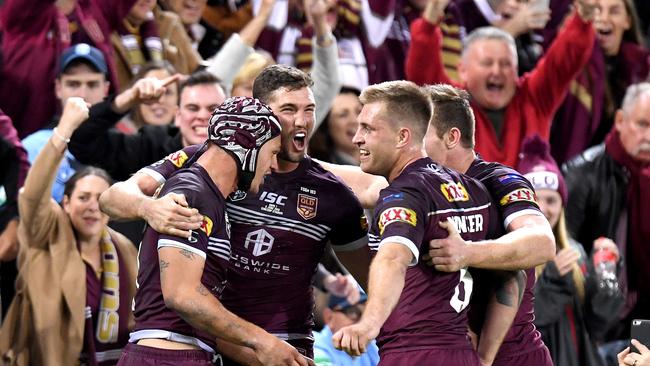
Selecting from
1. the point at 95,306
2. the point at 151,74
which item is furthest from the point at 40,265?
the point at 151,74

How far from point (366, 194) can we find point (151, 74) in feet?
8.12

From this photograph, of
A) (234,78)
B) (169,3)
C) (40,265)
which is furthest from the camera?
(169,3)

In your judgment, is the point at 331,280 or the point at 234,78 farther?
the point at 234,78

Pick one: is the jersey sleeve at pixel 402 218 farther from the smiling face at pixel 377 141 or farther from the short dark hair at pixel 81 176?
the short dark hair at pixel 81 176

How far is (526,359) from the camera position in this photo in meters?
6.32

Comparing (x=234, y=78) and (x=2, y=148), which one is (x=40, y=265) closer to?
(x=2, y=148)

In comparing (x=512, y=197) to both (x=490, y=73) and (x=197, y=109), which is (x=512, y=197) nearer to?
(x=197, y=109)

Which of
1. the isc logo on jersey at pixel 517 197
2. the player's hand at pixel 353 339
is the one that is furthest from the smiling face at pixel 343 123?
the player's hand at pixel 353 339

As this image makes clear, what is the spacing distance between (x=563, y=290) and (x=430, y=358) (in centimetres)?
268

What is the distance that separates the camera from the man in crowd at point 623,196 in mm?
9219

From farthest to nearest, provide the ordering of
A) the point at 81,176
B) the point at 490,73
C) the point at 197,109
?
the point at 490,73, the point at 197,109, the point at 81,176

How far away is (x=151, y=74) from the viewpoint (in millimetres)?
8711

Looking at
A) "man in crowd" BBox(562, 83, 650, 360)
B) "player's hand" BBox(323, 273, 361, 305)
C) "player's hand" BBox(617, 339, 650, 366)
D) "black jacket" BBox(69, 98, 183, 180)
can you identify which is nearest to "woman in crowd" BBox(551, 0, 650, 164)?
"man in crowd" BBox(562, 83, 650, 360)

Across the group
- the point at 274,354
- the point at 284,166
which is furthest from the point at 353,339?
the point at 284,166
